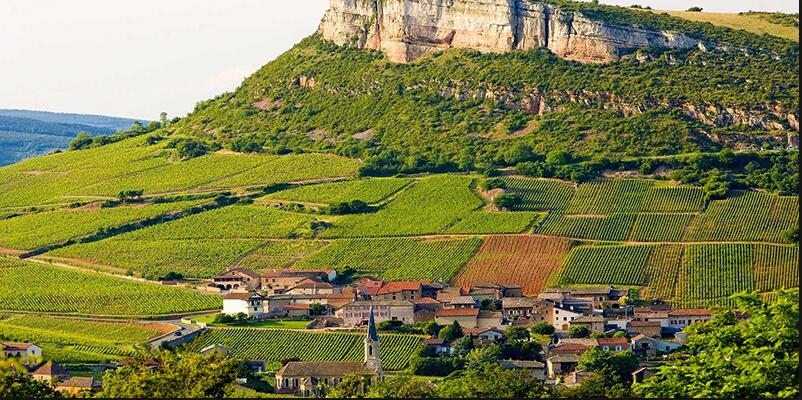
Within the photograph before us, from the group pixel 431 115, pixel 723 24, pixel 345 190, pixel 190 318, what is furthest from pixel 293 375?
pixel 723 24

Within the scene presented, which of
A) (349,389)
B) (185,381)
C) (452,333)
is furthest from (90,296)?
(185,381)

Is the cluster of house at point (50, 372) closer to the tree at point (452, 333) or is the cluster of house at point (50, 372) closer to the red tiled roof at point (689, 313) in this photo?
the tree at point (452, 333)

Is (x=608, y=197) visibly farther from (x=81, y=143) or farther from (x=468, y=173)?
(x=81, y=143)

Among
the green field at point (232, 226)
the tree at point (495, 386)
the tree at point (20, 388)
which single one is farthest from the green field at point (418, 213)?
the tree at point (20, 388)

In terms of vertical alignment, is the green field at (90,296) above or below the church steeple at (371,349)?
below

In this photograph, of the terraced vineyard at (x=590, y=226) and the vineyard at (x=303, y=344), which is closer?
the vineyard at (x=303, y=344)
